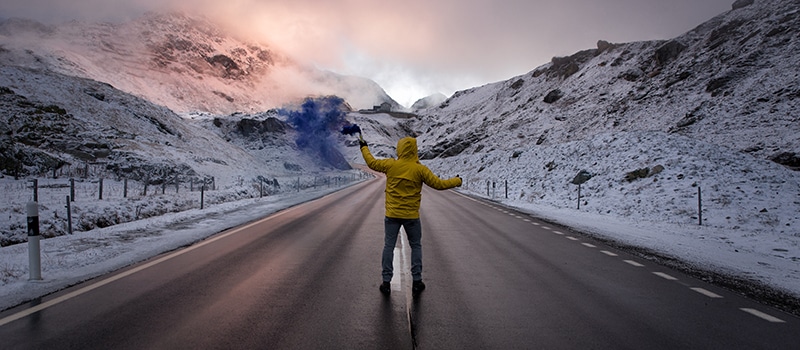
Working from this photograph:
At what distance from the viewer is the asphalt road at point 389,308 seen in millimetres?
3412

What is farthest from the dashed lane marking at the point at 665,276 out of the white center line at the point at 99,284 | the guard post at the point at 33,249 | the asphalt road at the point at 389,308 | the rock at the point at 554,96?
the rock at the point at 554,96

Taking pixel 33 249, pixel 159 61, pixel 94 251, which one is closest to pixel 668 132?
pixel 94 251

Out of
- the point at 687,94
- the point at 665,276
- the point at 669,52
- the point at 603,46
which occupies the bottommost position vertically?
the point at 665,276

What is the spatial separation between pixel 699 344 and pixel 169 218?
12.9 meters

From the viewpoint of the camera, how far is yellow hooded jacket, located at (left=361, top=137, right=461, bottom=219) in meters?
4.95

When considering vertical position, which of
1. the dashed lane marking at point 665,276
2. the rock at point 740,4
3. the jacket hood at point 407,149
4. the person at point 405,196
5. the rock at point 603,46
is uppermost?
the rock at point 740,4

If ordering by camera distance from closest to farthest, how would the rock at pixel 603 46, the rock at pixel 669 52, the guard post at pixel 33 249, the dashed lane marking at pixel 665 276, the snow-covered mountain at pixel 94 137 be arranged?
the guard post at pixel 33 249
the dashed lane marking at pixel 665 276
the snow-covered mountain at pixel 94 137
the rock at pixel 669 52
the rock at pixel 603 46

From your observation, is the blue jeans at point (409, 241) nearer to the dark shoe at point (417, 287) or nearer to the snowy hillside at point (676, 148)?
the dark shoe at point (417, 287)

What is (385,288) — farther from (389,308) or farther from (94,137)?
(94,137)

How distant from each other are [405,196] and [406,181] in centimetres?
19

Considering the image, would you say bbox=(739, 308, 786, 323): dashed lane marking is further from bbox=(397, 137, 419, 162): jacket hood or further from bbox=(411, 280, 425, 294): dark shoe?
bbox=(397, 137, 419, 162): jacket hood

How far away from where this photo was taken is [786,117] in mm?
25328

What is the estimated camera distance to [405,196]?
16.3 feet

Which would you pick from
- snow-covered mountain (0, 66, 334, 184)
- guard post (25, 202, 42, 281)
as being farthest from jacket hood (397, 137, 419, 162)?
snow-covered mountain (0, 66, 334, 184)
